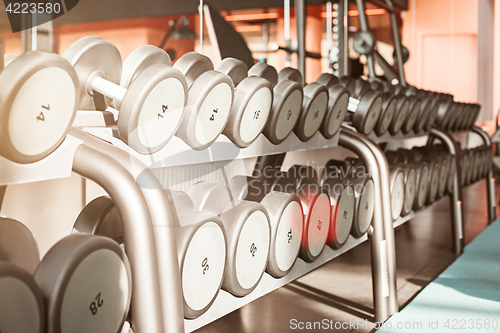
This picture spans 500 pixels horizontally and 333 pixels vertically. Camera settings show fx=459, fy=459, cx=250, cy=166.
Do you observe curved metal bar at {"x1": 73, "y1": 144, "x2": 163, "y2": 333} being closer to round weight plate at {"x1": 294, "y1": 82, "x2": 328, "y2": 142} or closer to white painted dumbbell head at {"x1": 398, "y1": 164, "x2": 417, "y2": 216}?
round weight plate at {"x1": 294, "y1": 82, "x2": 328, "y2": 142}

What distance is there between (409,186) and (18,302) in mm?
2082

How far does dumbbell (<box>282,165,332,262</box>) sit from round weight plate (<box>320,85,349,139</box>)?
21cm

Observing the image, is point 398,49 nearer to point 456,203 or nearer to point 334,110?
point 456,203

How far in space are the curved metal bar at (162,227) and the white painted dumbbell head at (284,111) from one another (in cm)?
61

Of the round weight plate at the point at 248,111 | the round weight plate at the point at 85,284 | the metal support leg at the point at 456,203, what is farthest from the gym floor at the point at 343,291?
the round weight plate at the point at 85,284

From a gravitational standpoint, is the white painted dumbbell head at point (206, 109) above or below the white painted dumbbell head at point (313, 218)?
above

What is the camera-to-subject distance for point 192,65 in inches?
52.1

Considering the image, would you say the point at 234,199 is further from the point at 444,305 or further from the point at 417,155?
the point at 417,155

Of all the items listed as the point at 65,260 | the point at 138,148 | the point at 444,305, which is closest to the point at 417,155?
the point at 444,305

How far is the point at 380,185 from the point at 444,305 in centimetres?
65

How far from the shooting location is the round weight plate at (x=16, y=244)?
0.99 metres

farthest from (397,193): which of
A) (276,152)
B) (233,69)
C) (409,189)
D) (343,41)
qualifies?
(343,41)

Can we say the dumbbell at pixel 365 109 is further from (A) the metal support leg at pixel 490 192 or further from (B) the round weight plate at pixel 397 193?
(A) the metal support leg at pixel 490 192

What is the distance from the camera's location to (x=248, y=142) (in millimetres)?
1365
